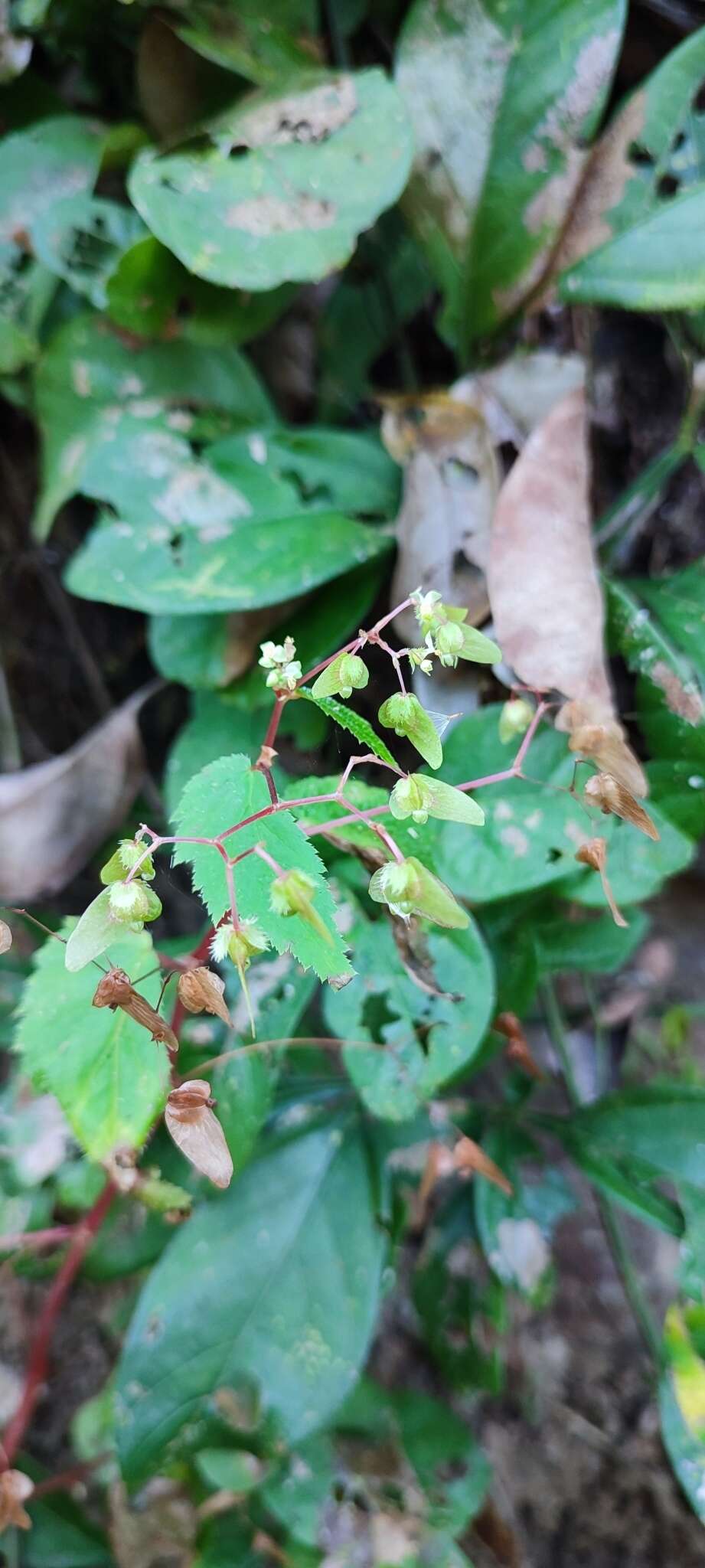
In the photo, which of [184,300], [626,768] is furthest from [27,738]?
[626,768]

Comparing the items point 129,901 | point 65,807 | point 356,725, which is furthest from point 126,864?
point 65,807

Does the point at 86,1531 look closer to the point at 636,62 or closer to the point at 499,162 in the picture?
the point at 499,162

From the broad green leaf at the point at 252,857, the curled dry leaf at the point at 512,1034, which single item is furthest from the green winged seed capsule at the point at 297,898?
the curled dry leaf at the point at 512,1034

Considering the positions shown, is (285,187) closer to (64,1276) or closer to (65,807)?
(65,807)

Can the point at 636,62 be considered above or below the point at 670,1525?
above

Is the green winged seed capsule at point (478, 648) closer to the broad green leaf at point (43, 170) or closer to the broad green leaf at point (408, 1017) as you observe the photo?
the broad green leaf at point (408, 1017)

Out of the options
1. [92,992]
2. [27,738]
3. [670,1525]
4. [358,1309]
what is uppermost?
[92,992]
